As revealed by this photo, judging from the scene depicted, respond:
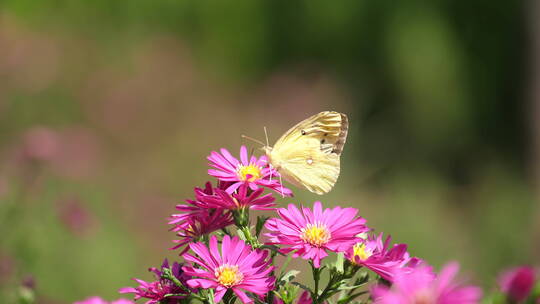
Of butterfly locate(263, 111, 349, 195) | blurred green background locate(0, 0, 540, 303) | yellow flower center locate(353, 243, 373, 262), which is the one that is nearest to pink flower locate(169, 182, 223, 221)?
yellow flower center locate(353, 243, 373, 262)

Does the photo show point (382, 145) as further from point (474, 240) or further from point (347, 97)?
point (474, 240)

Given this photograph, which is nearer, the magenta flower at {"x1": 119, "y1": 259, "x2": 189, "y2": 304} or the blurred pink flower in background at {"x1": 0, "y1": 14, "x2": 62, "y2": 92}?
the magenta flower at {"x1": 119, "y1": 259, "x2": 189, "y2": 304}

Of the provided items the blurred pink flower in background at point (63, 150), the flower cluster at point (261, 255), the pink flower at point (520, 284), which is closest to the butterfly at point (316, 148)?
the flower cluster at point (261, 255)

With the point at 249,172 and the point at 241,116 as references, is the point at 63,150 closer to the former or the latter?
the point at 241,116

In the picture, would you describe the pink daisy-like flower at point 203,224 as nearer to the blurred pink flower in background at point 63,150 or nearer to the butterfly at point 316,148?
the butterfly at point 316,148

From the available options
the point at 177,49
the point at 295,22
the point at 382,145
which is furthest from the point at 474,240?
the point at 295,22

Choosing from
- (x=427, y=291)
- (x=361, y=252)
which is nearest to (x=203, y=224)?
(x=361, y=252)

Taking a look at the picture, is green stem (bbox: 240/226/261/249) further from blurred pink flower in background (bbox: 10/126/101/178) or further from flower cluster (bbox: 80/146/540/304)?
blurred pink flower in background (bbox: 10/126/101/178)
